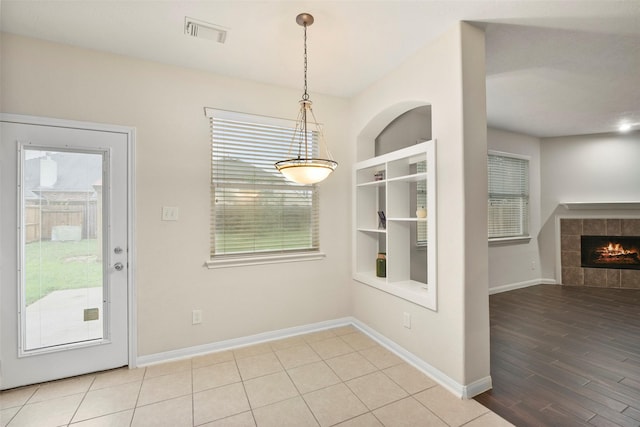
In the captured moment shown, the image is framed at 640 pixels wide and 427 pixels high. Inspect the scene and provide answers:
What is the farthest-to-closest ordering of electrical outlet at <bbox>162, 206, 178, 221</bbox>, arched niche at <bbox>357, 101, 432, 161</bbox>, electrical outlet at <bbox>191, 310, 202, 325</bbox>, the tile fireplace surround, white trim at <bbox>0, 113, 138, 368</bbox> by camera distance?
the tile fireplace surround < arched niche at <bbox>357, 101, 432, 161</bbox> < electrical outlet at <bbox>191, 310, 202, 325</bbox> < electrical outlet at <bbox>162, 206, 178, 221</bbox> < white trim at <bbox>0, 113, 138, 368</bbox>

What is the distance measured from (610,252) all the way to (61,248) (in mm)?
7792

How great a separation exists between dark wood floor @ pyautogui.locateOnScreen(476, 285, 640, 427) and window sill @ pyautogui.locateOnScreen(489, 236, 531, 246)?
3.10 feet

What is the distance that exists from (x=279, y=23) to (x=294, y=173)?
1.14 metres

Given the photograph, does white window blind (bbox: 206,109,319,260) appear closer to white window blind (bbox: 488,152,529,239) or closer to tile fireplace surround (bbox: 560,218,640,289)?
white window blind (bbox: 488,152,529,239)

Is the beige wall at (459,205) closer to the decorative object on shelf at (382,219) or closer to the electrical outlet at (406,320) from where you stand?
the electrical outlet at (406,320)

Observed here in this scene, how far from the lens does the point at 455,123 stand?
7.01 ft

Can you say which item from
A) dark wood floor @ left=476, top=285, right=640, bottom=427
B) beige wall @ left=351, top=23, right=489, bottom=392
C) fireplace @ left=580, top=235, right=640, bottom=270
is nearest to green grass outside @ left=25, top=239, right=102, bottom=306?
beige wall @ left=351, top=23, right=489, bottom=392

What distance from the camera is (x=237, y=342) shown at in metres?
2.92

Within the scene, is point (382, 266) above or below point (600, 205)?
below

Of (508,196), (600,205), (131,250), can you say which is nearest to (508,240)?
(508,196)

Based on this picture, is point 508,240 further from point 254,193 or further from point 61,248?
point 61,248

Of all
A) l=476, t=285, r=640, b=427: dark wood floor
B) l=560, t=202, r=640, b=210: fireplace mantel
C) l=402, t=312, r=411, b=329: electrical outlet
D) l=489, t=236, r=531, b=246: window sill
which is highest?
l=560, t=202, r=640, b=210: fireplace mantel

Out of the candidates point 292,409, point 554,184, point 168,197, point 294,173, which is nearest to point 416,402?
point 292,409

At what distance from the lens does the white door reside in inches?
86.5
